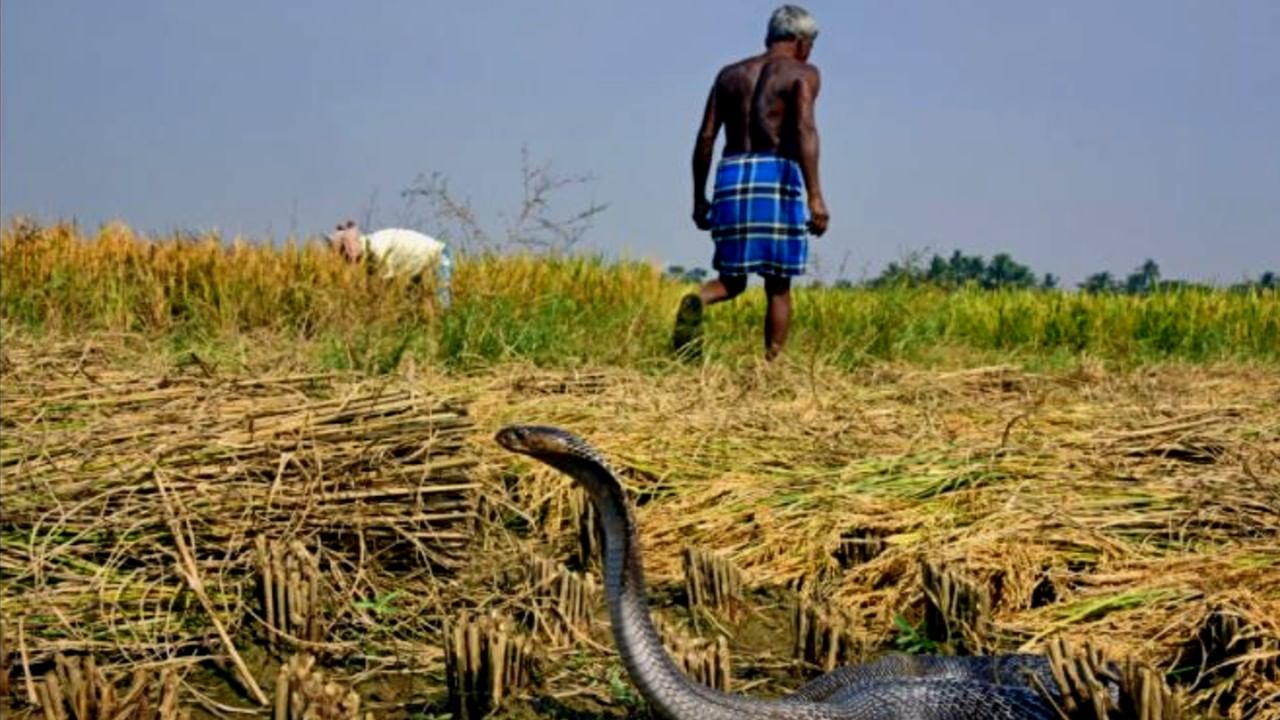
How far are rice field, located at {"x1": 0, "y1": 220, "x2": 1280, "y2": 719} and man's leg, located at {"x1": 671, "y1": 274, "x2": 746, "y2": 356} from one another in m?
0.95

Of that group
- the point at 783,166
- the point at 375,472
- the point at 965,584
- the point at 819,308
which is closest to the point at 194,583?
the point at 375,472

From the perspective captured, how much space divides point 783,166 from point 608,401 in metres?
2.33

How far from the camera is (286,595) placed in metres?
3.48

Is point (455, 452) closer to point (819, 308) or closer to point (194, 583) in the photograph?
point (194, 583)

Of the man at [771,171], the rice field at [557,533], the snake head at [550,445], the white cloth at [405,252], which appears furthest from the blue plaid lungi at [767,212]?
the snake head at [550,445]

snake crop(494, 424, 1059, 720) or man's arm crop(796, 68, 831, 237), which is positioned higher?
man's arm crop(796, 68, 831, 237)

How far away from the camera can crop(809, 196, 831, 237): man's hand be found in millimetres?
7895

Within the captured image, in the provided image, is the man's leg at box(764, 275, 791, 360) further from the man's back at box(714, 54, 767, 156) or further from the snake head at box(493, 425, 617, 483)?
the snake head at box(493, 425, 617, 483)

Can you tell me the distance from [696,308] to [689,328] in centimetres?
14

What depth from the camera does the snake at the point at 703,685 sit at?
8.50ft

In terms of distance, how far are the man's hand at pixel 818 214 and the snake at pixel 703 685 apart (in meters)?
4.87

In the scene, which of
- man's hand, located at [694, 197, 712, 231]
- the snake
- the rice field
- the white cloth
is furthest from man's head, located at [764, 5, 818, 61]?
the snake

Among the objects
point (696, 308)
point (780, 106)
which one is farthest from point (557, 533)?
point (780, 106)

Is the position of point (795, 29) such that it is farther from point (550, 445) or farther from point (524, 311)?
point (550, 445)
